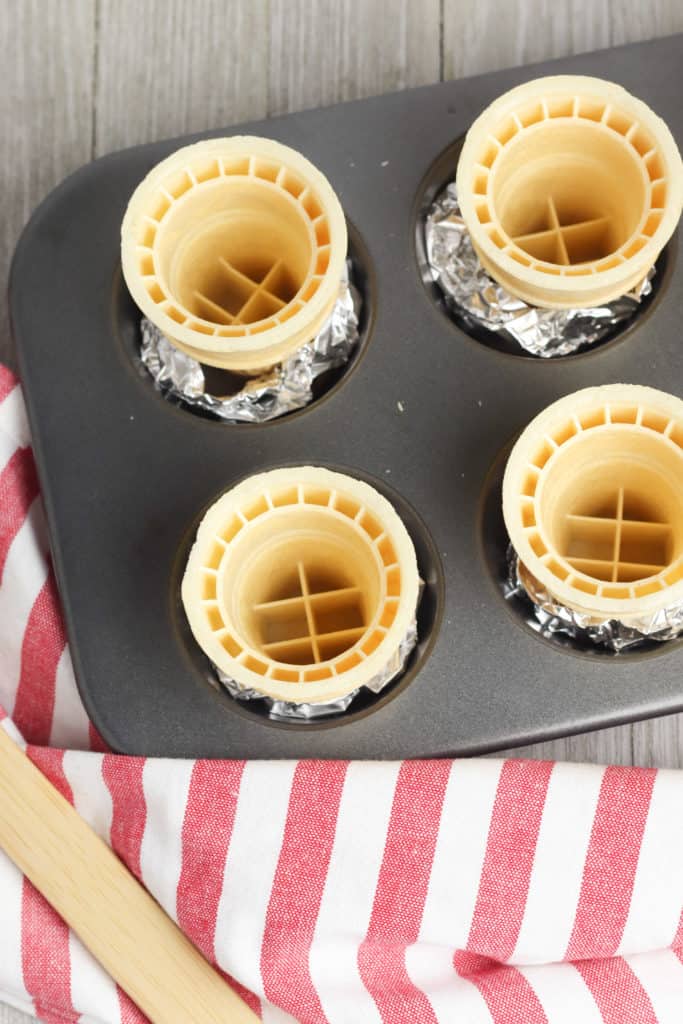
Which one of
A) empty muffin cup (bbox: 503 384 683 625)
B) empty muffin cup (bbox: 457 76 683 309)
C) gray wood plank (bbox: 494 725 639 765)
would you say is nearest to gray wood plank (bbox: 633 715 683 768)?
gray wood plank (bbox: 494 725 639 765)

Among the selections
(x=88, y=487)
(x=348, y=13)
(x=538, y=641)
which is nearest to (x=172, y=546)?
(x=88, y=487)

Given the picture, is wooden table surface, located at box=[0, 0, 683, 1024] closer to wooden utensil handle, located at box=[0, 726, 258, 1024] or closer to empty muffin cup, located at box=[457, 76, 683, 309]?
empty muffin cup, located at box=[457, 76, 683, 309]

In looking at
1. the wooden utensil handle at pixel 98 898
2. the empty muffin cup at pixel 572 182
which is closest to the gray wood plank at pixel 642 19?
the empty muffin cup at pixel 572 182

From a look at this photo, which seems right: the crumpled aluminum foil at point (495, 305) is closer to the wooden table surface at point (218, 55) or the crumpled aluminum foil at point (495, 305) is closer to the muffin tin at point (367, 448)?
the muffin tin at point (367, 448)

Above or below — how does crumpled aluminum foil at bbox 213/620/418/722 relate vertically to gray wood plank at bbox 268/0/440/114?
below

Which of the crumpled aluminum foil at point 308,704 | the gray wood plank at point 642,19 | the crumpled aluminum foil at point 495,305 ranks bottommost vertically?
the crumpled aluminum foil at point 308,704

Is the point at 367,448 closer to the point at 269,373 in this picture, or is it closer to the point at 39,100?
the point at 269,373

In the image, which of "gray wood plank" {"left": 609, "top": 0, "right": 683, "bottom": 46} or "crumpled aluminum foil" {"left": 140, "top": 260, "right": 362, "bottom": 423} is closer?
"crumpled aluminum foil" {"left": 140, "top": 260, "right": 362, "bottom": 423}

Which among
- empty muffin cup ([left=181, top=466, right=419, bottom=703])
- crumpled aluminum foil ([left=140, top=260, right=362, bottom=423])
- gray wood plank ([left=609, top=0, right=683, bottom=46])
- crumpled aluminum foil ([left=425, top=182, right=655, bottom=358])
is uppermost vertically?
gray wood plank ([left=609, top=0, right=683, bottom=46])
